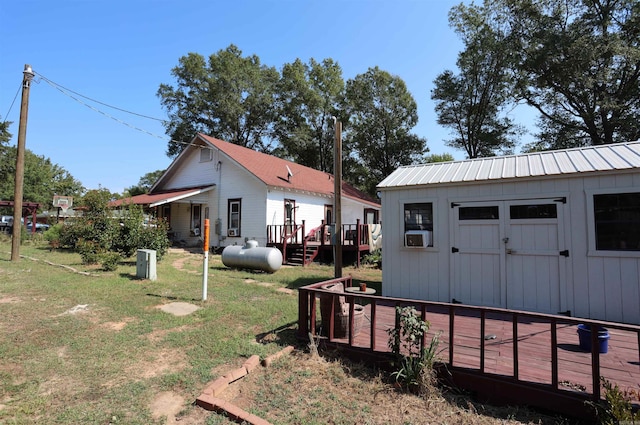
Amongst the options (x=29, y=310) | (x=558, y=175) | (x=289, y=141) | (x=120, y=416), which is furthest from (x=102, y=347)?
(x=289, y=141)

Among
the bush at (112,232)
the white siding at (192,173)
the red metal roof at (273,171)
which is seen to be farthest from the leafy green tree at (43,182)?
the bush at (112,232)

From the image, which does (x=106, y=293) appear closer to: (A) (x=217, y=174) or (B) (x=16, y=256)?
(B) (x=16, y=256)

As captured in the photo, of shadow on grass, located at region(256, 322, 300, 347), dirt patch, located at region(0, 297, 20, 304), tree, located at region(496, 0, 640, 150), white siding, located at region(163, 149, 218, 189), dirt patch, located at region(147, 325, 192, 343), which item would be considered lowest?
shadow on grass, located at region(256, 322, 300, 347)

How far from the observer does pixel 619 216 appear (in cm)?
509

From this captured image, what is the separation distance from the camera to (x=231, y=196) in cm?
1686

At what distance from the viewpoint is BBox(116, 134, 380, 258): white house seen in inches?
620

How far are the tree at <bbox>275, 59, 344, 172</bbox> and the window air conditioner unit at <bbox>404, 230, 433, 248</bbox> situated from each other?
1068 inches

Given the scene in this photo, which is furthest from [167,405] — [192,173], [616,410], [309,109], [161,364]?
[309,109]

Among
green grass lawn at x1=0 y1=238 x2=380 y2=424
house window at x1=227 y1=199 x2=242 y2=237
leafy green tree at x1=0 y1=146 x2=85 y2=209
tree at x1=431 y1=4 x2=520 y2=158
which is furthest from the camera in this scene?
leafy green tree at x1=0 y1=146 x2=85 y2=209

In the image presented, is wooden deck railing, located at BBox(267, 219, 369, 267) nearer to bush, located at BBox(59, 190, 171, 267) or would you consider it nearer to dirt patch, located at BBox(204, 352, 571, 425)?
bush, located at BBox(59, 190, 171, 267)

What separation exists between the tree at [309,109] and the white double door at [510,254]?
2767 centimetres

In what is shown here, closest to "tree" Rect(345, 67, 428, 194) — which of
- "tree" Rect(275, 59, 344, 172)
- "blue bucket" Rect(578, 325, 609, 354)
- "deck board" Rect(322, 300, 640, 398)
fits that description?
"tree" Rect(275, 59, 344, 172)

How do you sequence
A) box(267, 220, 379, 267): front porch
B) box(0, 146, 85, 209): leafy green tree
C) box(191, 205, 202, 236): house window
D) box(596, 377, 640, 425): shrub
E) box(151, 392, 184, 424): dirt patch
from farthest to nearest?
box(0, 146, 85, 209): leafy green tree < box(191, 205, 202, 236): house window < box(267, 220, 379, 267): front porch < box(151, 392, 184, 424): dirt patch < box(596, 377, 640, 425): shrub

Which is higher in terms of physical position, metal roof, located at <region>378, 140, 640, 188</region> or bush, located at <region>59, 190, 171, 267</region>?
metal roof, located at <region>378, 140, 640, 188</region>
